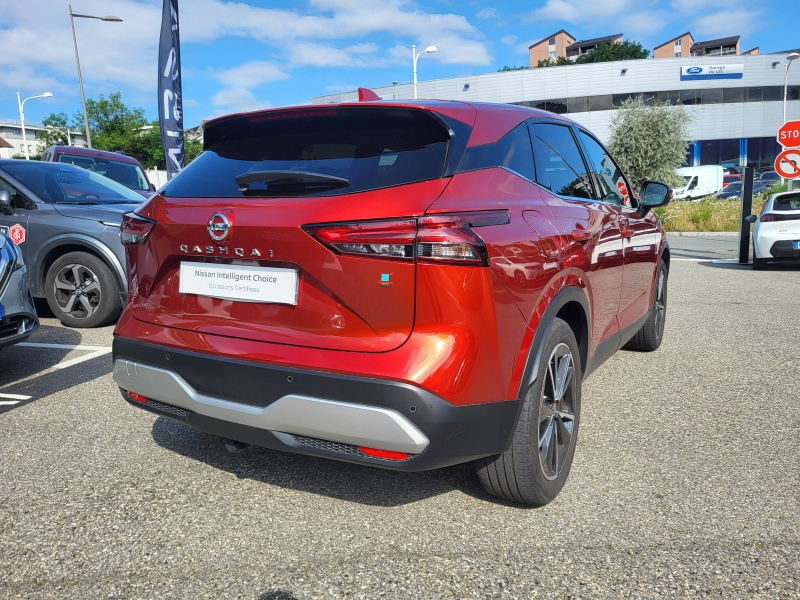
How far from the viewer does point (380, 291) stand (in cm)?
220

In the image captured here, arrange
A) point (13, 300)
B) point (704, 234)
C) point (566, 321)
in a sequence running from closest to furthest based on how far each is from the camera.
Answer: point (566, 321)
point (13, 300)
point (704, 234)

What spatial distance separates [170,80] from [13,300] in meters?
6.16

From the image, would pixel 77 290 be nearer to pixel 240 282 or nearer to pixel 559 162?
pixel 240 282

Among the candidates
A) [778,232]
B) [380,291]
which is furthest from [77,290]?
[778,232]

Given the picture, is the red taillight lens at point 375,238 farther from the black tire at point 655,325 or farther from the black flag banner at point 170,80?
the black flag banner at point 170,80

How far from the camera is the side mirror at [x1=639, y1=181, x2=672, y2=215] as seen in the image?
173 inches

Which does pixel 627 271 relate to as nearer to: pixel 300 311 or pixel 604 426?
pixel 604 426

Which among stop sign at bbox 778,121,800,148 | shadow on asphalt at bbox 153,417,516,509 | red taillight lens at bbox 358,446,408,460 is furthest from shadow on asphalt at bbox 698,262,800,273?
red taillight lens at bbox 358,446,408,460

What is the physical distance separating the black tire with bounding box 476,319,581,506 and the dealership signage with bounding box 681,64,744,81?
5837 centimetres

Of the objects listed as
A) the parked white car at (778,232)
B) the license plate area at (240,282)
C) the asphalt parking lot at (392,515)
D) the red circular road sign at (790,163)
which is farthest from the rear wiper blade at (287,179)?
the red circular road sign at (790,163)

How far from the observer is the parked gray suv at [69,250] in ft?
20.6

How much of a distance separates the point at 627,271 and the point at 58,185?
5.73m

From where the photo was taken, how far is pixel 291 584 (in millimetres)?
2225

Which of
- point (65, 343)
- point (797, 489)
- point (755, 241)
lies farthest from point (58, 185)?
point (755, 241)
